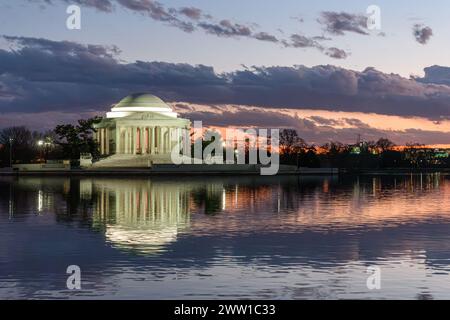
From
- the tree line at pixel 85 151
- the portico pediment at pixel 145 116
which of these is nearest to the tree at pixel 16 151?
the tree line at pixel 85 151

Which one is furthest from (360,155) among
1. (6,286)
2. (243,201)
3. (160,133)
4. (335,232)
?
(6,286)

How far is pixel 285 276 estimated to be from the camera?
20578 millimetres

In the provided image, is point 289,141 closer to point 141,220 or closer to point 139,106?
point 139,106

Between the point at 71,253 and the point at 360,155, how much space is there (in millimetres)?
173805

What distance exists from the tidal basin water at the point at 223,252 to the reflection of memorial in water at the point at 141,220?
6cm

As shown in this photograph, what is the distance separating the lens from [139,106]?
161000 mm

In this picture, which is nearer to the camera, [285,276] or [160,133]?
[285,276]

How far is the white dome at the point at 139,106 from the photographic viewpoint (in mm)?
160375

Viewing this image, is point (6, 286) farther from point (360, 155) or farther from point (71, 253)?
point (360, 155)

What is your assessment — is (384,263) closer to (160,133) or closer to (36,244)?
(36,244)
